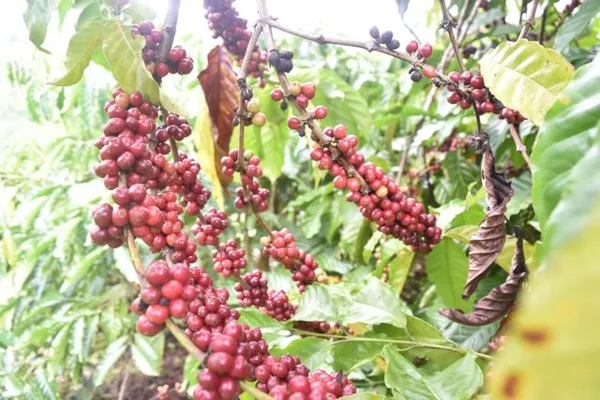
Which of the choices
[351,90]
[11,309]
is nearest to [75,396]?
[11,309]

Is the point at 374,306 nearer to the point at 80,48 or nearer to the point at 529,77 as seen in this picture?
the point at 529,77

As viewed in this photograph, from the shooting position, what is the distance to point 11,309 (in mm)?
1682

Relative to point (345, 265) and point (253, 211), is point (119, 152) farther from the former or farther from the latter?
point (345, 265)

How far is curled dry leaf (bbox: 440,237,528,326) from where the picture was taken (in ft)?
1.93

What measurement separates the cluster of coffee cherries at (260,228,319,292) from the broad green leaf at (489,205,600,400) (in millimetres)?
625

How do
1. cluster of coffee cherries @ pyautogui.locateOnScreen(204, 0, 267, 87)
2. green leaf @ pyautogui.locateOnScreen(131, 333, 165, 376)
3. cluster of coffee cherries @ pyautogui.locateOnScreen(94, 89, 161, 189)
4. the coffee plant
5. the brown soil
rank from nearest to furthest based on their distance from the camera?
the coffee plant
cluster of coffee cherries @ pyautogui.locateOnScreen(94, 89, 161, 189)
cluster of coffee cherries @ pyautogui.locateOnScreen(204, 0, 267, 87)
green leaf @ pyautogui.locateOnScreen(131, 333, 165, 376)
the brown soil

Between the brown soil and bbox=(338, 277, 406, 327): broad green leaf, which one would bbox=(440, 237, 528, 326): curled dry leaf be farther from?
the brown soil

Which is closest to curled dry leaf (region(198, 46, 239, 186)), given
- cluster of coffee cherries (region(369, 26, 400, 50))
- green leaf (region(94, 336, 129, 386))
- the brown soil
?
cluster of coffee cherries (region(369, 26, 400, 50))

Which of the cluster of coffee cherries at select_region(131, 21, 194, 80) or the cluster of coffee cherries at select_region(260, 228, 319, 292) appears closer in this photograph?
the cluster of coffee cherries at select_region(131, 21, 194, 80)

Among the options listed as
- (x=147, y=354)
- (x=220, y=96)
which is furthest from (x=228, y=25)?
(x=147, y=354)

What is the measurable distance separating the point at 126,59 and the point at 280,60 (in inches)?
7.4

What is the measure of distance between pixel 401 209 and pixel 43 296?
1466 mm

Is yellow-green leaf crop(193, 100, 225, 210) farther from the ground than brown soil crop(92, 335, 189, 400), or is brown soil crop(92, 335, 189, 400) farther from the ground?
yellow-green leaf crop(193, 100, 225, 210)

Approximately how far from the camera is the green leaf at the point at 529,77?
58 cm
